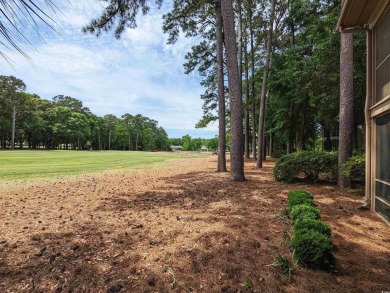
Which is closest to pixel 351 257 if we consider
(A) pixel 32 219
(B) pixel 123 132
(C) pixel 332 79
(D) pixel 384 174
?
(D) pixel 384 174

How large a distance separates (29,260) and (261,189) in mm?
5564

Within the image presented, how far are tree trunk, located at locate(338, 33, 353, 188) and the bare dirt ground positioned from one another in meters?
1.67

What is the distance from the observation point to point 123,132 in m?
73.0

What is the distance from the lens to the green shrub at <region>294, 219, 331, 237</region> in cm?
272

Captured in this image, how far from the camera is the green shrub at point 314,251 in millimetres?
2463

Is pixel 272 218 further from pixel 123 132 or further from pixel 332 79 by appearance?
pixel 123 132

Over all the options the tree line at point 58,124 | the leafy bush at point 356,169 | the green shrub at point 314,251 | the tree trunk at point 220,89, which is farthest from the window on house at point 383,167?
the tree line at point 58,124

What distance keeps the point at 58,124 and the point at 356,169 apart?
189 ft

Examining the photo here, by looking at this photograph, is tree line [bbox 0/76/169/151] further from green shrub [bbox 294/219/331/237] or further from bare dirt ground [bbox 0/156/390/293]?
green shrub [bbox 294/219/331/237]

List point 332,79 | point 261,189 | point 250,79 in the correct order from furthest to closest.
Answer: point 250,79 → point 332,79 → point 261,189

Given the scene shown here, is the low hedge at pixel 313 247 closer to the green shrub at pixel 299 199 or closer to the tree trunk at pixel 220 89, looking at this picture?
the green shrub at pixel 299 199

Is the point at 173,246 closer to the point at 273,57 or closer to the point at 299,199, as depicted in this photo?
the point at 299,199

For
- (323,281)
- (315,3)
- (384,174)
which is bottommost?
(323,281)

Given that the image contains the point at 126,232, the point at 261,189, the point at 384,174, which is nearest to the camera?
the point at 126,232
